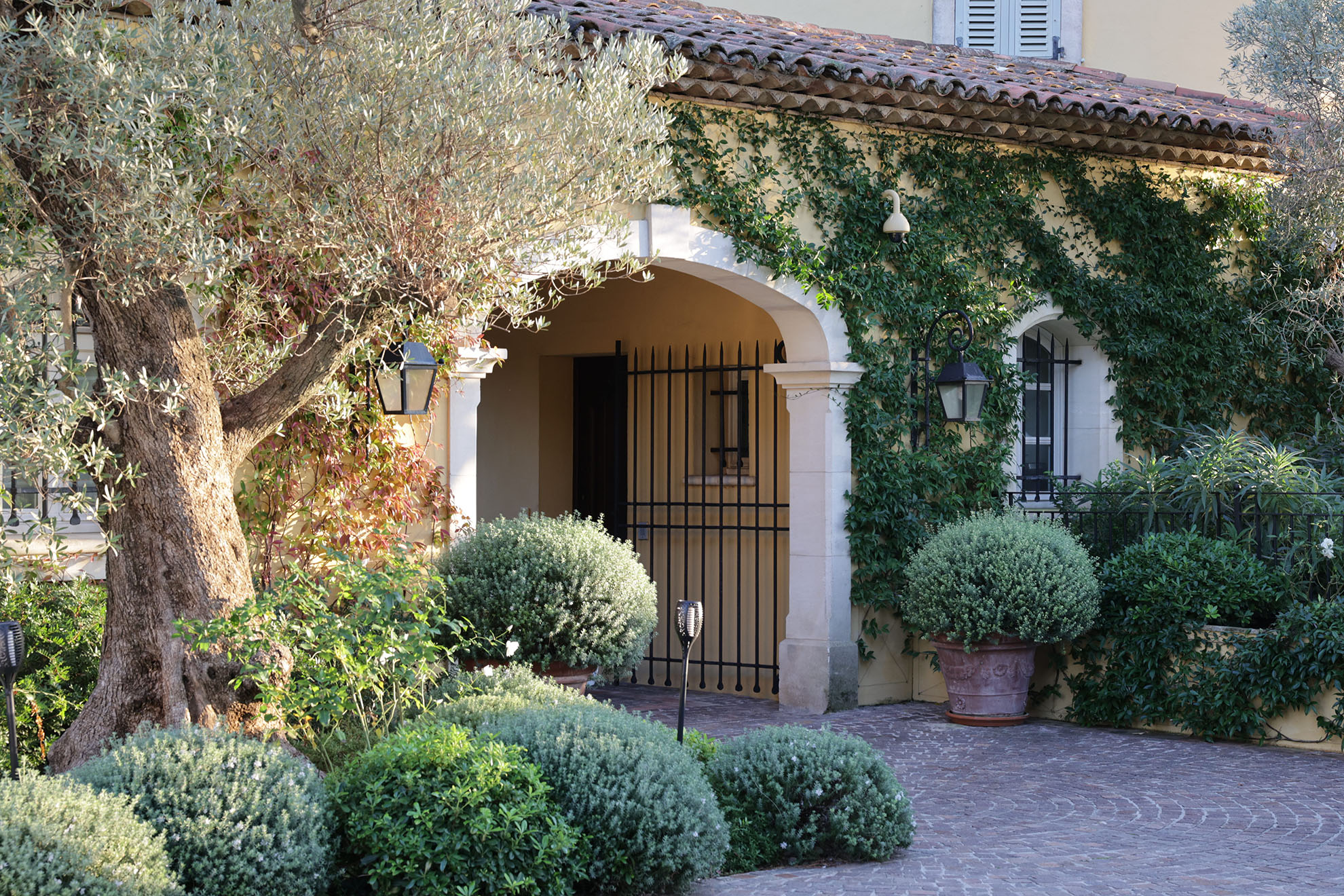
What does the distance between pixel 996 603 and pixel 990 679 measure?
550 mm

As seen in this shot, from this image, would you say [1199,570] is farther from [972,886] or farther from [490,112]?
[490,112]

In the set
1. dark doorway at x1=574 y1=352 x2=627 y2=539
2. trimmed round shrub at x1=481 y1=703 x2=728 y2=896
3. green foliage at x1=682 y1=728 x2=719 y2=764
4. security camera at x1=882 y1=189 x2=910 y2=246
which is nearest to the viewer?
trimmed round shrub at x1=481 y1=703 x2=728 y2=896

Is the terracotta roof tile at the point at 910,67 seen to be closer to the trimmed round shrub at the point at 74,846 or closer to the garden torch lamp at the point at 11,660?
the garden torch lamp at the point at 11,660

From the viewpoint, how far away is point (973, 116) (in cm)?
920

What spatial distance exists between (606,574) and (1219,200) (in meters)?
6.46

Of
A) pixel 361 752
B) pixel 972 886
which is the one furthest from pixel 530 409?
pixel 972 886

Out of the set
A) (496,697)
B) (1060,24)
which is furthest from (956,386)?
(1060,24)

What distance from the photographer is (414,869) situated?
439 cm

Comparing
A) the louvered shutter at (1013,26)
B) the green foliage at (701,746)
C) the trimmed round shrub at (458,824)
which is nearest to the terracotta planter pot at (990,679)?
the green foliage at (701,746)

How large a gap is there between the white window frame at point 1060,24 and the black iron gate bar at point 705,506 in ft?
15.5

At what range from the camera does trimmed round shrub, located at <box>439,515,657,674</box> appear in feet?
23.2

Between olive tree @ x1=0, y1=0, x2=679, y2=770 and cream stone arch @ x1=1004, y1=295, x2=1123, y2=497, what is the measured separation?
18.5ft

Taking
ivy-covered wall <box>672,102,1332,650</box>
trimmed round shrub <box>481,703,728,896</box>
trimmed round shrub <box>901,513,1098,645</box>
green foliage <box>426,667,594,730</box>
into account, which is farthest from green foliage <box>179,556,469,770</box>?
ivy-covered wall <box>672,102,1332,650</box>

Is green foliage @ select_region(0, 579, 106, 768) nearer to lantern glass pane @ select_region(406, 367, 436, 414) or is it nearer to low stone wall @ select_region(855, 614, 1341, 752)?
lantern glass pane @ select_region(406, 367, 436, 414)
